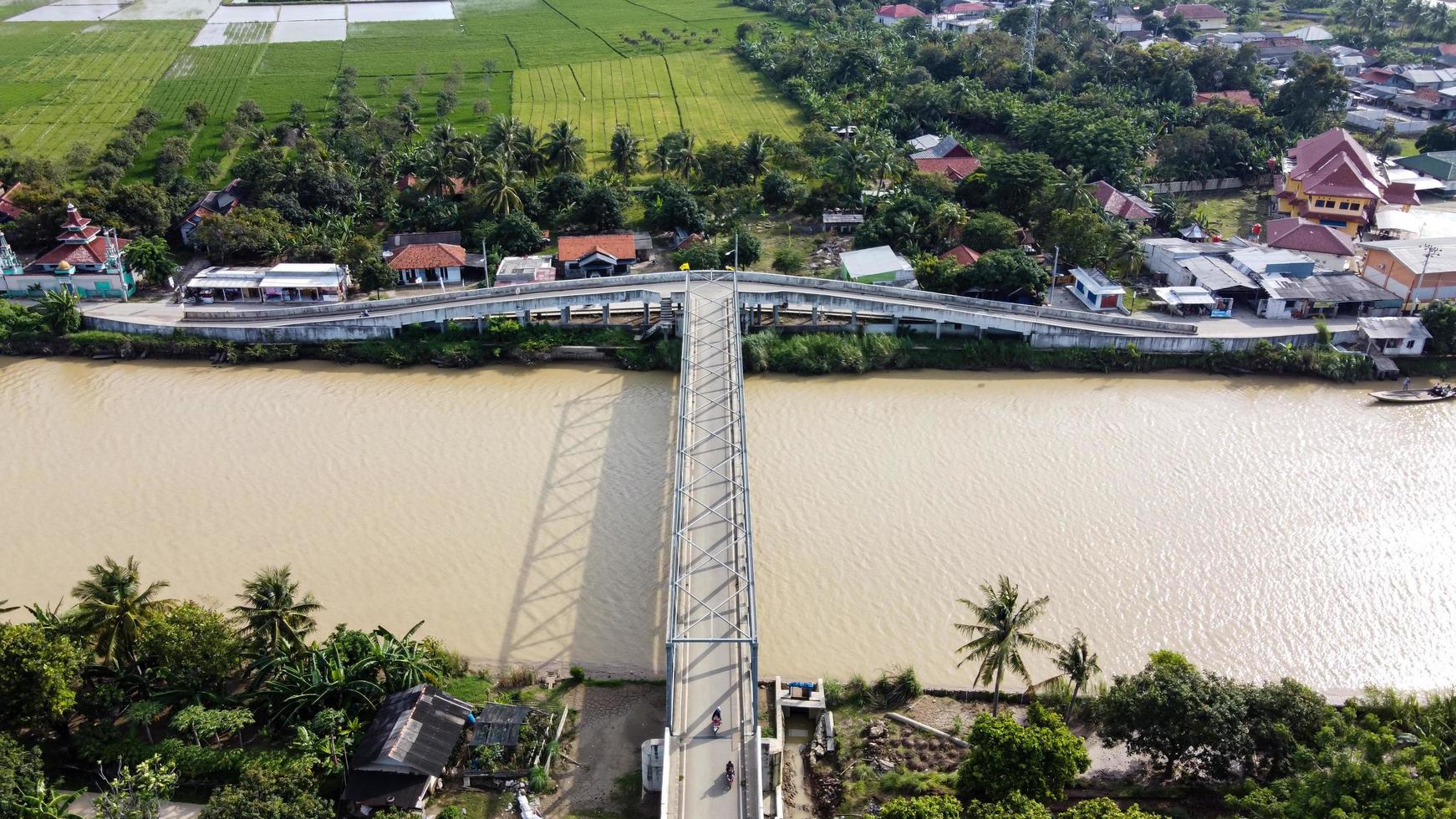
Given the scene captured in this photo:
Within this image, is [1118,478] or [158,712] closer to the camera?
[158,712]

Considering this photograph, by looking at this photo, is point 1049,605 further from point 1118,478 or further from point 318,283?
Result: point 318,283

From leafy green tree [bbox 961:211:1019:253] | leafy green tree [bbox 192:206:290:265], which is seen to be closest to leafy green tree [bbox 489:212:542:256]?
leafy green tree [bbox 192:206:290:265]

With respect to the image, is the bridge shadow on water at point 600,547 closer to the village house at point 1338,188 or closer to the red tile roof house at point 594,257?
the red tile roof house at point 594,257

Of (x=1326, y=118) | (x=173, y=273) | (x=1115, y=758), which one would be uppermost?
(x=1326, y=118)

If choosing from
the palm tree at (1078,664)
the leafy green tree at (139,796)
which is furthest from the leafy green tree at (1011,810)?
the leafy green tree at (139,796)

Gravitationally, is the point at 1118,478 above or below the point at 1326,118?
below

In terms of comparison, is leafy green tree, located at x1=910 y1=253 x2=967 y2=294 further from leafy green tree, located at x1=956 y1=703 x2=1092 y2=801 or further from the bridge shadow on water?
leafy green tree, located at x1=956 y1=703 x2=1092 y2=801

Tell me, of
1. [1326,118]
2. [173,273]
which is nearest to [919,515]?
[173,273]
